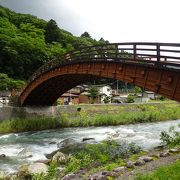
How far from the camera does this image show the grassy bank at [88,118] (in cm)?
Result: 3703

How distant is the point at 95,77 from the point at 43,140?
25.6 ft

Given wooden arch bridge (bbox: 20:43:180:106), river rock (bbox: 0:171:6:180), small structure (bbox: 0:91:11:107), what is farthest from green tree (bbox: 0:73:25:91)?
river rock (bbox: 0:171:6:180)

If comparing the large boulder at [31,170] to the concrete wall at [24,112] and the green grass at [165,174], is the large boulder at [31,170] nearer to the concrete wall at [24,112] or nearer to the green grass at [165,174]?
the green grass at [165,174]

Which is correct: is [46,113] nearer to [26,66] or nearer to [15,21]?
[26,66]

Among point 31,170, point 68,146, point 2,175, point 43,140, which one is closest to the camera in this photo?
point 2,175

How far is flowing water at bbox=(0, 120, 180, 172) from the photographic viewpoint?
2308 centimetres

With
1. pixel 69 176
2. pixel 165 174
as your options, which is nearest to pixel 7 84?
pixel 69 176

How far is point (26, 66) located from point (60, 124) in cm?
3640

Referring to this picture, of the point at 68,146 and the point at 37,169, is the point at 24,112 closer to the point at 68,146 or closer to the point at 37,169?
the point at 68,146

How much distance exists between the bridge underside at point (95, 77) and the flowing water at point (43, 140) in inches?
207

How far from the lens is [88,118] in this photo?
42.1 meters

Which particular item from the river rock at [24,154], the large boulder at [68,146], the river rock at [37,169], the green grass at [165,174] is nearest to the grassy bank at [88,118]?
the large boulder at [68,146]

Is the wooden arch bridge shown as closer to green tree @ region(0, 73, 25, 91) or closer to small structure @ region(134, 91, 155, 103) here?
green tree @ region(0, 73, 25, 91)

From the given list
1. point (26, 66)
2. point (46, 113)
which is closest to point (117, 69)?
point (46, 113)
